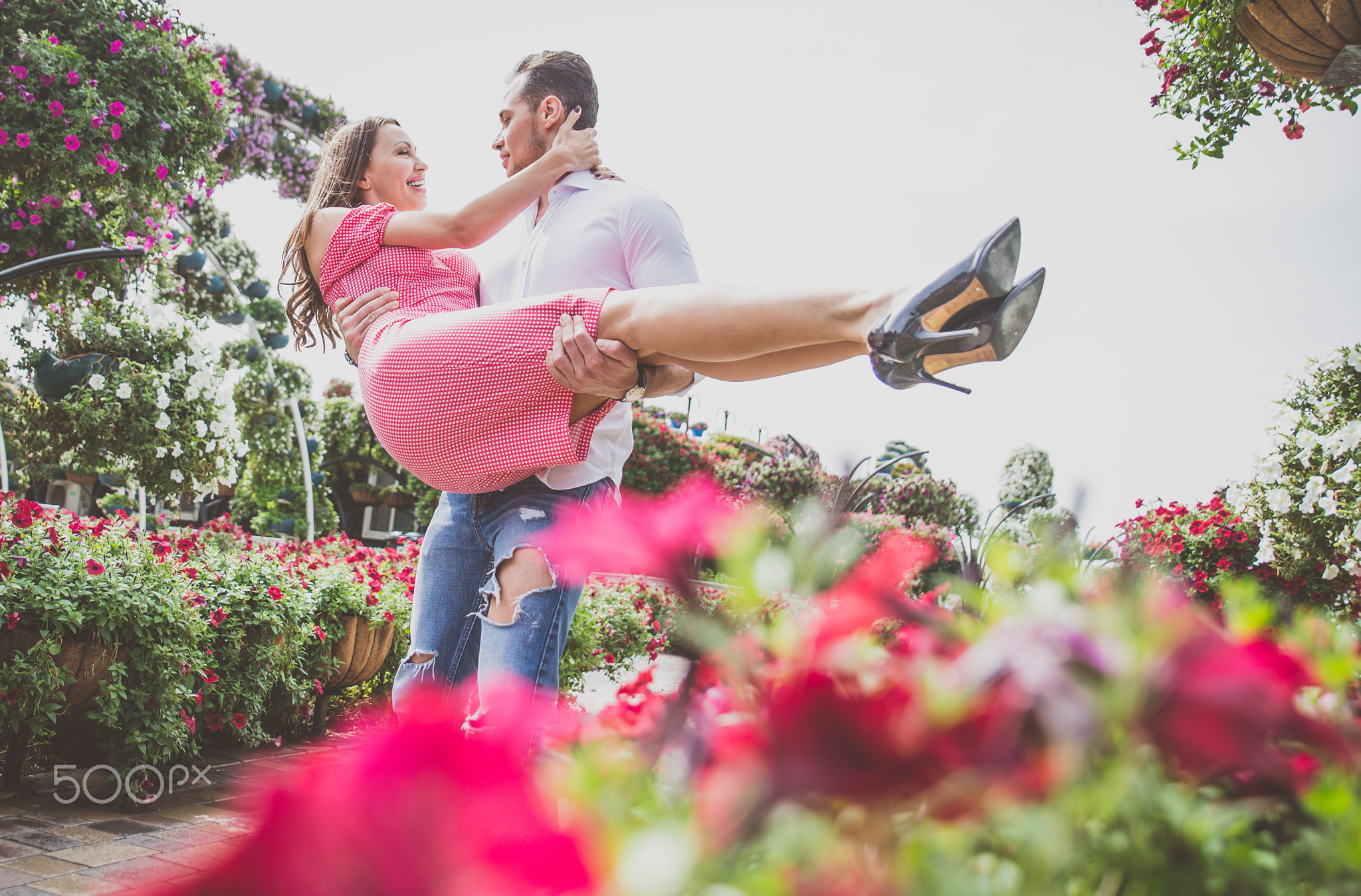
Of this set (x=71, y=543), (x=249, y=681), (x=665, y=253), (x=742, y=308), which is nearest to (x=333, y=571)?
(x=249, y=681)

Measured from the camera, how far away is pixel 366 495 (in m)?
13.1

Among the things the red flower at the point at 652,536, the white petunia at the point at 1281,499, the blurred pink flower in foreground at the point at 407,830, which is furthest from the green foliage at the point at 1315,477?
the blurred pink flower in foreground at the point at 407,830

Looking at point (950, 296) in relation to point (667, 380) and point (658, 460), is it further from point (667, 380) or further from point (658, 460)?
point (658, 460)

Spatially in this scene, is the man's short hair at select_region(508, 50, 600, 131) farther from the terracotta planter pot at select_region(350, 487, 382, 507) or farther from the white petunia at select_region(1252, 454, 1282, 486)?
the terracotta planter pot at select_region(350, 487, 382, 507)

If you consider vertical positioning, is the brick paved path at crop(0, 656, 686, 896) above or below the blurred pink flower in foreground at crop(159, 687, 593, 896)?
below

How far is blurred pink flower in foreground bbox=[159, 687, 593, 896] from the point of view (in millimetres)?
250

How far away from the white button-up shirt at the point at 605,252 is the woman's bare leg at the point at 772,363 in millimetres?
438

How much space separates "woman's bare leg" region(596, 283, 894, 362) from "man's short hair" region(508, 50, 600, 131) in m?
1.03

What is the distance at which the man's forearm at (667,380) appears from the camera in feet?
5.45

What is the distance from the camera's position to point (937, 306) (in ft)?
3.72

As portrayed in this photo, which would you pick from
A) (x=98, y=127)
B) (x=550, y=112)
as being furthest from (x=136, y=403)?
(x=550, y=112)

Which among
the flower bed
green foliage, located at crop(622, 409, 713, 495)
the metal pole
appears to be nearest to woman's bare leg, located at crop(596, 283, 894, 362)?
the flower bed

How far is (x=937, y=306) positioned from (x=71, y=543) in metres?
3.04

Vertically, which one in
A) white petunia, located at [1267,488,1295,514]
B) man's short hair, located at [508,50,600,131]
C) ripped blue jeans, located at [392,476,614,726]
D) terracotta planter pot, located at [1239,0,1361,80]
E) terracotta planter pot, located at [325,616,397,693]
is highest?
terracotta planter pot, located at [1239,0,1361,80]
